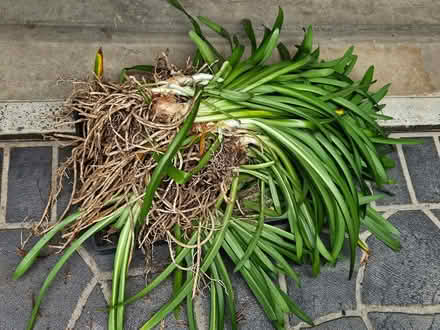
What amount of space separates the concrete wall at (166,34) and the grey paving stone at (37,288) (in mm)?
569

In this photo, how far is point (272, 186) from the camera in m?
1.41

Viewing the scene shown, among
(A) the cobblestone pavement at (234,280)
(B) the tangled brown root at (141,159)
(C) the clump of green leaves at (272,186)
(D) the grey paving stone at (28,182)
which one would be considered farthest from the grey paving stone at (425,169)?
(D) the grey paving stone at (28,182)

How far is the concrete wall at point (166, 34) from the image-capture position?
5.97ft

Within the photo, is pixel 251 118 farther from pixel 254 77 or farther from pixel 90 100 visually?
pixel 90 100

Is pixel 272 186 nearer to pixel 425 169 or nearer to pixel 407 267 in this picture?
pixel 407 267

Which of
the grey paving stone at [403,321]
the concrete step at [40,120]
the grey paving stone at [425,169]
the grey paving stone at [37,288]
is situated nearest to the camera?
the grey paving stone at [37,288]

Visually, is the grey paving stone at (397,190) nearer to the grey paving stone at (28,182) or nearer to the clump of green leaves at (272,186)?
the clump of green leaves at (272,186)

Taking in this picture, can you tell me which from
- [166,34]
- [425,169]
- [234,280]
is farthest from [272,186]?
[166,34]

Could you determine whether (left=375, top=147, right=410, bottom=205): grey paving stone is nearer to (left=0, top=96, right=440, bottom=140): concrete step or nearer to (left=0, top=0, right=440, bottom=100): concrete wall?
(left=0, top=96, right=440, bottom=140): concrete step

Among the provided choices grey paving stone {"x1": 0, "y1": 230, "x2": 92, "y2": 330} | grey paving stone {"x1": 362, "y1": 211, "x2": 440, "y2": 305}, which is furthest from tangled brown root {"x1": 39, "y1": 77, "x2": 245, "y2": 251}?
grey paving stone {"x1": 362, "y1": 211, "x2": 440, "y2": 305}

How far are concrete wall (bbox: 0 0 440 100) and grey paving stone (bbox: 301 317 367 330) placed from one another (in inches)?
35.0

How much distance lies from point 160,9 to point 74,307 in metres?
1.18

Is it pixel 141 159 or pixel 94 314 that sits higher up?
pixel 141 159

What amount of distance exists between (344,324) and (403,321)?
191 millimetres
